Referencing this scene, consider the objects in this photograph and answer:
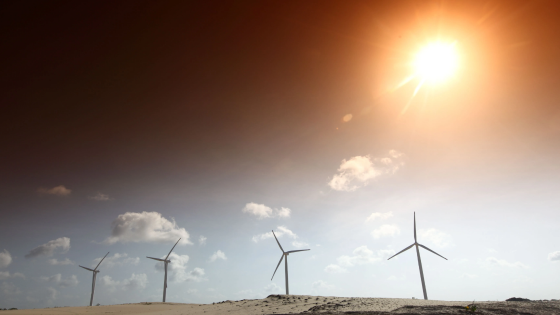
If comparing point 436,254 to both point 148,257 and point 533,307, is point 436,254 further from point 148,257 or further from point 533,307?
point 148,257

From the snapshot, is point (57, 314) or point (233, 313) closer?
point (233, 313)

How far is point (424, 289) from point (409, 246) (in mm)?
11407

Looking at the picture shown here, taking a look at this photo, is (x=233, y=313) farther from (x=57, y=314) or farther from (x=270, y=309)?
(x=57, y=314)

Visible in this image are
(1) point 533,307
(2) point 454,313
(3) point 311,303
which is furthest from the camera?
(3) point 311,303

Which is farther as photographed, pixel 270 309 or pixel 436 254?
pixel 436 254

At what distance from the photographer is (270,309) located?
28484 millimetres

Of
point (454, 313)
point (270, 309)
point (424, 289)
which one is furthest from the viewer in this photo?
point (424, 289)

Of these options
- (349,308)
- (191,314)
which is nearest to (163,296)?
(191,314)

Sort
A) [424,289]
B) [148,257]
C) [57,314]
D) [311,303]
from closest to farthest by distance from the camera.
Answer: [311,303] → [57,314] → [424,289] → [148,257]

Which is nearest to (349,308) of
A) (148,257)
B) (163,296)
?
(163,296)

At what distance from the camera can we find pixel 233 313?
28.5m

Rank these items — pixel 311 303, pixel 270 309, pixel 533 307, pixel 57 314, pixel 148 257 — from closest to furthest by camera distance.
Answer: pixel 533 307
pixel 270 309
pixel 311 303
pixel 57 314
pixel 148 257

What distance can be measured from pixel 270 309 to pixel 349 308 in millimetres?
7853

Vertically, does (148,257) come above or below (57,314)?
above
